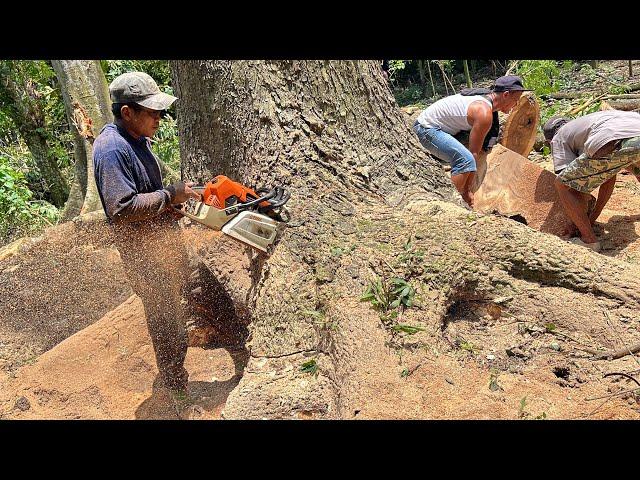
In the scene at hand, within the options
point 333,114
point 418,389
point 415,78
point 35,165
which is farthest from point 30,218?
point 415,78

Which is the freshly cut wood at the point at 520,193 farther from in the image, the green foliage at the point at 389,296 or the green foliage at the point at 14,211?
the green foliage at the point at 14,211

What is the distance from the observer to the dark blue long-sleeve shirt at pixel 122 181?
122 inches

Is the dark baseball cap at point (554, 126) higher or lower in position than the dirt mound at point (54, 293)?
higher

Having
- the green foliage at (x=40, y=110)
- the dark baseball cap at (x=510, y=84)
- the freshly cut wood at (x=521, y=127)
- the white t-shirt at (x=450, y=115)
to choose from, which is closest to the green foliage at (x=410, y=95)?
the green foliage at (x=40, y=110)

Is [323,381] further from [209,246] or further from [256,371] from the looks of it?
[209,246]

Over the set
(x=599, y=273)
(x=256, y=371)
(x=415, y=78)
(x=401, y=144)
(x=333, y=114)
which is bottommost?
(x=415, y=78)

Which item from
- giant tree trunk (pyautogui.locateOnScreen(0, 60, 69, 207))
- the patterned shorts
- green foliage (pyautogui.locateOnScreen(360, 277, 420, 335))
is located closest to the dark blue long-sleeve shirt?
green foliage (pyautogui.locateOnScreen(360, 277, 420, 335))

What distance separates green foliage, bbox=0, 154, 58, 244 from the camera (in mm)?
7886

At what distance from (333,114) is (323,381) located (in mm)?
1799

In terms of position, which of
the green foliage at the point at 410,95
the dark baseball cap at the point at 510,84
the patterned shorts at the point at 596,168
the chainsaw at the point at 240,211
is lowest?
the green foliage at the point at 410,95

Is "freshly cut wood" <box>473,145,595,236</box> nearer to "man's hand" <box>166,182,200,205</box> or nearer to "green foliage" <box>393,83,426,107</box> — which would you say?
"man's hand" <box>166,182,200,205</box>

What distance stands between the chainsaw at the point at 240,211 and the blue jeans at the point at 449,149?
2.30 meters

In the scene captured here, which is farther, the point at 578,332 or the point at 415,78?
the point at 415,78

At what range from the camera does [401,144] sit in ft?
13.4
